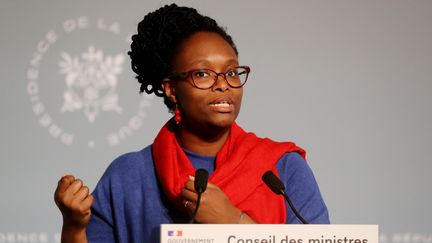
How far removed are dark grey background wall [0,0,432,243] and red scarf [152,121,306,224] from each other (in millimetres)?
958

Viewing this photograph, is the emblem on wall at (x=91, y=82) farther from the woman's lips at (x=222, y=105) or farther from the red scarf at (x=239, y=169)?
the woman's lips at (x=222, y=105)

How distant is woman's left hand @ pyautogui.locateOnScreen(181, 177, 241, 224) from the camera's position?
4.09ft

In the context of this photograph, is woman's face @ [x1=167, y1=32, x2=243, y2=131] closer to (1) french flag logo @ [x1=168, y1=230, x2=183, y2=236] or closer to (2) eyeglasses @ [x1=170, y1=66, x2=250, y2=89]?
(2) eyeglasses @ [x1=170, y1=66, x2=250, y2=89]

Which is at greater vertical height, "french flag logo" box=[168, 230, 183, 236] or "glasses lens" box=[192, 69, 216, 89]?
"glasses lens" box=[192, 69, 216, 89]

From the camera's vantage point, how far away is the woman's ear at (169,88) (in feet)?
4.91

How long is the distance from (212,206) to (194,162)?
0.78ft

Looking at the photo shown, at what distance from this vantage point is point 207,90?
1.39 metres

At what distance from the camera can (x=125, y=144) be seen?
2.44 metres

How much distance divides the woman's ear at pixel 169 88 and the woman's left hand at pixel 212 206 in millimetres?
269

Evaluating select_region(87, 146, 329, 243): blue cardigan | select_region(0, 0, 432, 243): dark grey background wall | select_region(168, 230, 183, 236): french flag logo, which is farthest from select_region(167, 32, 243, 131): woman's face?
select_region(0, 0, 432, 243): dark grey background wall

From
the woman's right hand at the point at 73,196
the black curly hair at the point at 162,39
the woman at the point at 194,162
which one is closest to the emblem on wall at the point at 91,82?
the black curly hair at the point at 162,39

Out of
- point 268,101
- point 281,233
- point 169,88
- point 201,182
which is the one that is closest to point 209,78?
point 169,88

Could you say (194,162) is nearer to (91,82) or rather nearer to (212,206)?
(212,206)

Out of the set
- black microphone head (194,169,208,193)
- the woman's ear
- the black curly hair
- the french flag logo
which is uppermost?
the black curly hair
